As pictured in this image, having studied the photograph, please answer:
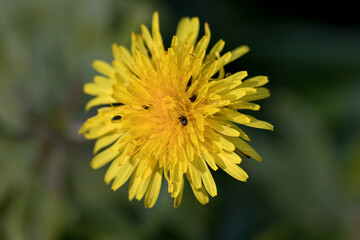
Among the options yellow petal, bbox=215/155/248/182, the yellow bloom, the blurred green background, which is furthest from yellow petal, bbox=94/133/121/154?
the blurred green background

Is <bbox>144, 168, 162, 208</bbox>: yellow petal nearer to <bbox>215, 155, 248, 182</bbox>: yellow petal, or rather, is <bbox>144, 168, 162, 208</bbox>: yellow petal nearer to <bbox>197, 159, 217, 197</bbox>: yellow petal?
<bbox>197, 159, 217, 197</bbox>: yellow petal

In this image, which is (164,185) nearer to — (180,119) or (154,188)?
(154,188)

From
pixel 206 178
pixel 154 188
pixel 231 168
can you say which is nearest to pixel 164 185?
pixel 154 188

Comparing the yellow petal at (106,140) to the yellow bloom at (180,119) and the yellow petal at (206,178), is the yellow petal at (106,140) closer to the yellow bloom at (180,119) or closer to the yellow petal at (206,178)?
the yellow bloom at (180,119)

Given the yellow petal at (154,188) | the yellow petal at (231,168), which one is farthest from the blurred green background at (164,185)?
the yellow petal at (231,168)

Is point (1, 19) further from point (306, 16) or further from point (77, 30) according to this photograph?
point (306, 16)
